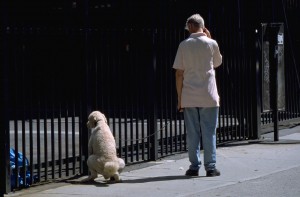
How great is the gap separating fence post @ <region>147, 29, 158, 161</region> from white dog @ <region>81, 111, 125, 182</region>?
5.71 ft

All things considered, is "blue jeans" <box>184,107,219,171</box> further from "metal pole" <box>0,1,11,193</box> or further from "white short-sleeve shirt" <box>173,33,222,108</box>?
"metal pole" <box>0,1,11,193</box>

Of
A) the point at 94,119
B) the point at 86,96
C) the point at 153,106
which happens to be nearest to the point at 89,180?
the point at 94,119

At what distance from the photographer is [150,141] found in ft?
35.3

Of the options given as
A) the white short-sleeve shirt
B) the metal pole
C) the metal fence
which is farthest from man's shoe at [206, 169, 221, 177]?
the metal pole

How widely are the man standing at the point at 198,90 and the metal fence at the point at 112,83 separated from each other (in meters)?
1.18

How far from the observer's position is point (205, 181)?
8.98 metres

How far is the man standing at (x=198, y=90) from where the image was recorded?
918 centimetres

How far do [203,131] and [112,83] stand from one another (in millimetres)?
1507

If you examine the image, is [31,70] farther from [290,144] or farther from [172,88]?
[290,144]

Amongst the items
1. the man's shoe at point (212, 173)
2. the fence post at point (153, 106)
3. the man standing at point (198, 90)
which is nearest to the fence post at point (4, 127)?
the man standing at point (198, 90)

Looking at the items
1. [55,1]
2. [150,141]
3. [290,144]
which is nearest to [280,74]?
[290,144]

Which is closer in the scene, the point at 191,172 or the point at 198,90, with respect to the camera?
the point at 198,90

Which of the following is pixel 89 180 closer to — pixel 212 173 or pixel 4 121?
pixel 4 121

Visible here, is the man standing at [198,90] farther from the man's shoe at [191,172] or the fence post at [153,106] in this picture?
the fence post at [153,106]
